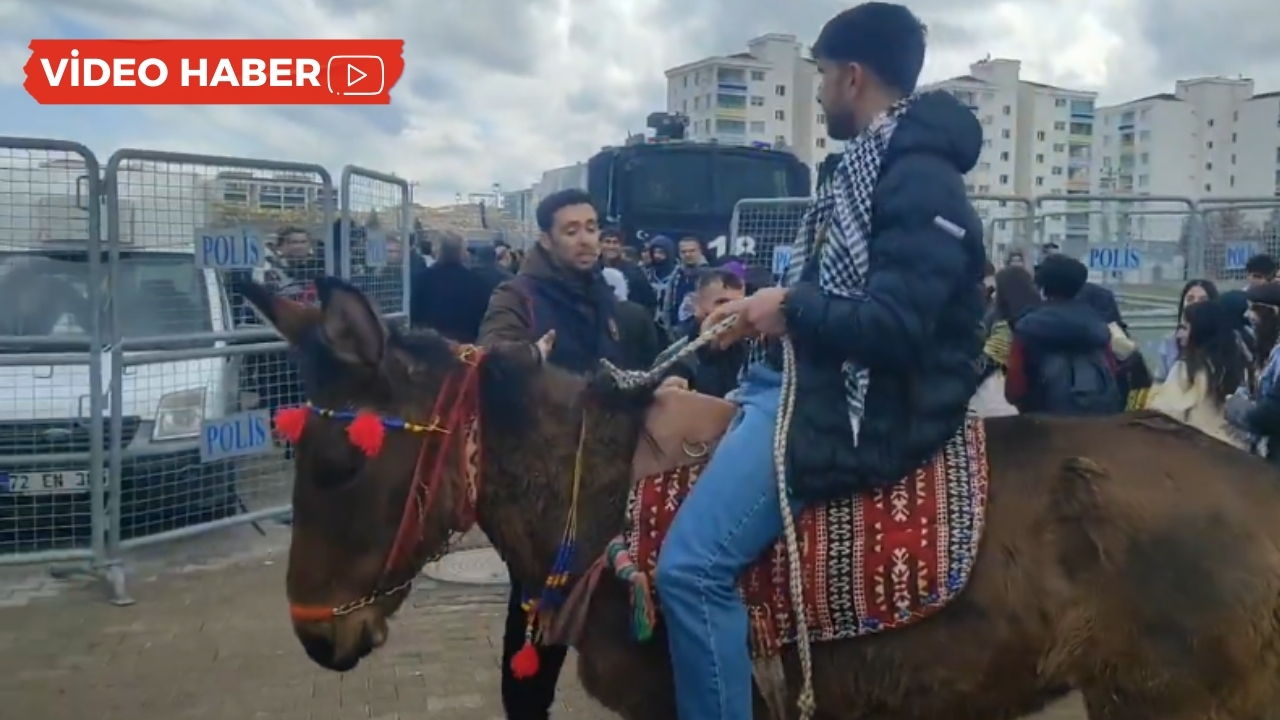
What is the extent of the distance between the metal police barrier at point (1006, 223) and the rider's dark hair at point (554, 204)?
5.62 metres

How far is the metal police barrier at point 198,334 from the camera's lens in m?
7.24

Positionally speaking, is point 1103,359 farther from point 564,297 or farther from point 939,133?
point 939,133

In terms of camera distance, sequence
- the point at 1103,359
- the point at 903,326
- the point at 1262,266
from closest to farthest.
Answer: the point at 903,326, the point at 1103,359, the point at 1262,266

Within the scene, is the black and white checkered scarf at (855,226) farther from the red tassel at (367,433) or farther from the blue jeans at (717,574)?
the red tassel at (367,433)

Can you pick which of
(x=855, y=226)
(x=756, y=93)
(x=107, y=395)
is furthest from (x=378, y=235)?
(x=756, y=93)

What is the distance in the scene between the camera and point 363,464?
2.95 metres

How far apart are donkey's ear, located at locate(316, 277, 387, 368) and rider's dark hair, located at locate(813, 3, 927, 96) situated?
1359mm

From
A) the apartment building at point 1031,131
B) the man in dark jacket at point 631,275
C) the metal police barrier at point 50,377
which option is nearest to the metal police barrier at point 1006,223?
the man in dark jacket at point 631,275

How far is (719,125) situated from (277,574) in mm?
70915

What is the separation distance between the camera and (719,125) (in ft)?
250

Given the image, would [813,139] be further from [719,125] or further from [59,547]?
[59,547]

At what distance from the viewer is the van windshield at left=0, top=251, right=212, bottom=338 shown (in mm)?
7491

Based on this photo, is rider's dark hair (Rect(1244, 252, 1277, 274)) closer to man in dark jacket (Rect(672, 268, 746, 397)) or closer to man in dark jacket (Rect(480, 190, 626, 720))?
man in dark jacket (Rect(672, 268, 746, 397))

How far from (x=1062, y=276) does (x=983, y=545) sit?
3757 millimetres
